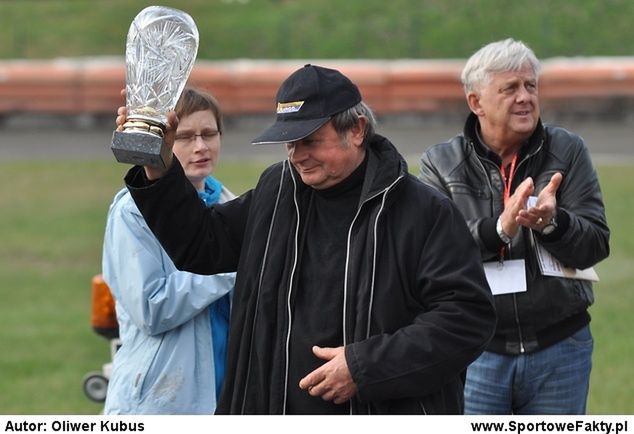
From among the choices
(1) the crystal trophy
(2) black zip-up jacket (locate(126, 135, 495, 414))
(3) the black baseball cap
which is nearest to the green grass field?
(2) black zip-up jacket (locate(126, 135, 495, 414))

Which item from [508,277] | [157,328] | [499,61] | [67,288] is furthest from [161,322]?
[67,288]

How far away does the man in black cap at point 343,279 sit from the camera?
156 inches

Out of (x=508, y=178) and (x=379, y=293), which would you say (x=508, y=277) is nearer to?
(x=508, y=178)

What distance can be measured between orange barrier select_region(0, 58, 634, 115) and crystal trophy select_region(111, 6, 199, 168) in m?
20.4

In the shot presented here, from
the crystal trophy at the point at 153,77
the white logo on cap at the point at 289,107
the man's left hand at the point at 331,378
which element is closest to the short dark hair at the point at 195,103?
the crystal trophy at the point at 153,77

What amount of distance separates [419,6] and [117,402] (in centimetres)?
2915

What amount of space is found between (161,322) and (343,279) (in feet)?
3.38

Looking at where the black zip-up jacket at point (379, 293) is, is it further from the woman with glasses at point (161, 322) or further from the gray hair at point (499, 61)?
the gray hair at point (499, 61)

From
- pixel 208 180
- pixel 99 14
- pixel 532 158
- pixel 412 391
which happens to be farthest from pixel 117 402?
pixel 99 14

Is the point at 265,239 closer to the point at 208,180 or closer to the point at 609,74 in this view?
the point at 208,180

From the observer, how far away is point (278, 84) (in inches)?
1024

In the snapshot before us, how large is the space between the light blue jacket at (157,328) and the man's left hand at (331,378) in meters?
0.95

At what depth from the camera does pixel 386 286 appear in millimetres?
3984

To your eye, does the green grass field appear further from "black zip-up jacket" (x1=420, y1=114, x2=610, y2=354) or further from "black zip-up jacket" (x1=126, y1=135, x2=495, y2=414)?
"black zip-up jacket" (x1=126, y1=135, x2=495, y2=414)
